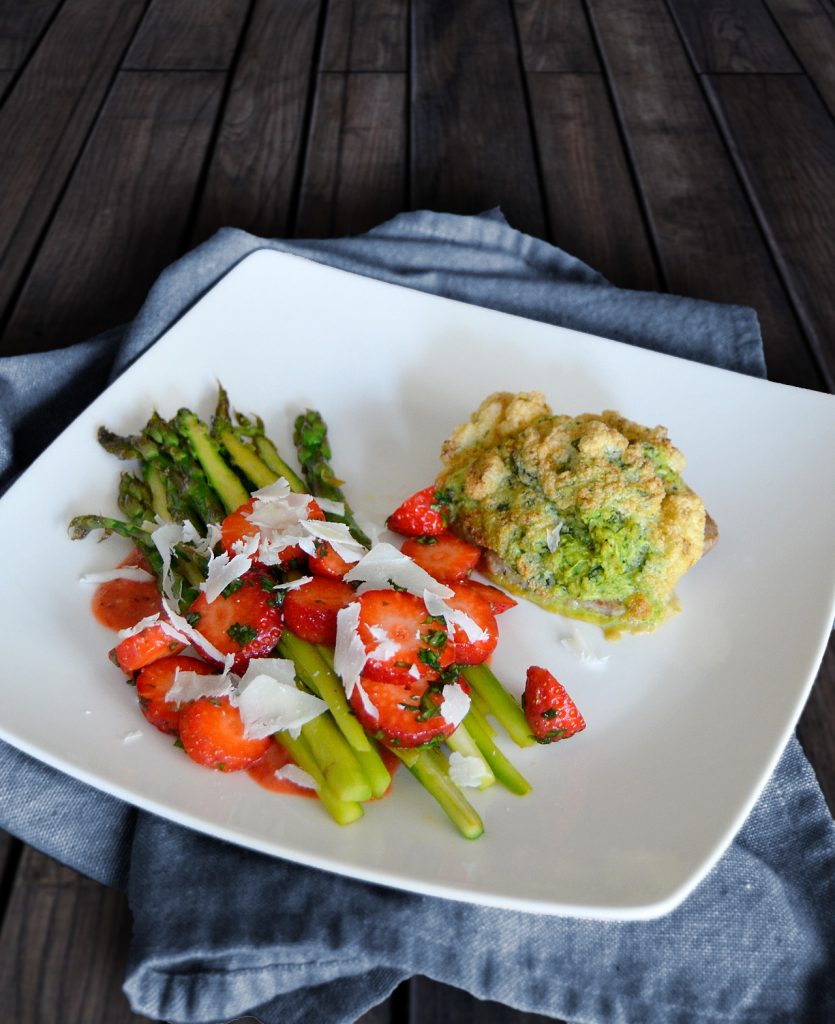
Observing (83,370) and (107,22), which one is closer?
(83,370)

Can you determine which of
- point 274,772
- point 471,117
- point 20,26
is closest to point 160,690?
point 274,772

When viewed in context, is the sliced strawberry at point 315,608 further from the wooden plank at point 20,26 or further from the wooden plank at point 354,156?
the wooden plank at point 20,26

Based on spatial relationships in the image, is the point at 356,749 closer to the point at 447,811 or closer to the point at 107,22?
the point at 447,811

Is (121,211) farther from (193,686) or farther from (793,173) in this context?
(793,173)

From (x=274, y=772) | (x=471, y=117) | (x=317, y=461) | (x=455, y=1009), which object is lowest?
(x=455, y=1009)

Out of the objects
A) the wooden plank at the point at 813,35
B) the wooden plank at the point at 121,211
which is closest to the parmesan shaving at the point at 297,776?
the wooden plank at the point at 121,211

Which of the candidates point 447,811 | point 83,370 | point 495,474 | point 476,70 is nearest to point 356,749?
point 447,811
